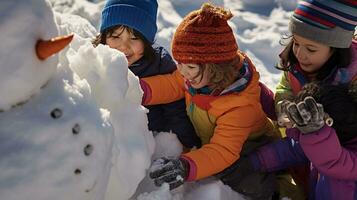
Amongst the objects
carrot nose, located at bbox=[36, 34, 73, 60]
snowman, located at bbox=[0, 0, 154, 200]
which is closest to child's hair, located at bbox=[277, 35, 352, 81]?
snowman, located at bbox=[0, 0, 154, 200]

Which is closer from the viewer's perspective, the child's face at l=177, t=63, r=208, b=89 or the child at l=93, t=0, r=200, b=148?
the child's face at l=177, t=63, r=208, b=89

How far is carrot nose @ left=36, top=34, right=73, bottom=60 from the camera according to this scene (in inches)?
33.3

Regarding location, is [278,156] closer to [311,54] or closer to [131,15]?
[311,54]

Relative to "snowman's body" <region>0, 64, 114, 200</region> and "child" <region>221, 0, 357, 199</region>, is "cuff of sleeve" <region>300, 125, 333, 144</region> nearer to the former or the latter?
"child" <region>221, 0, 357, 199</region>

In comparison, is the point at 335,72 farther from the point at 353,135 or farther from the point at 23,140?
the point at 23,140

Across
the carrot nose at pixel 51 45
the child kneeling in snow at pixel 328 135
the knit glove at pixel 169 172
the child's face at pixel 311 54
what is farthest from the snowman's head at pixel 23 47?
the child's face at pixel 311 54

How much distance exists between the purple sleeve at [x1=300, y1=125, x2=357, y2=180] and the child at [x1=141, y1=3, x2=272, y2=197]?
0.23 m

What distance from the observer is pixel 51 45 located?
2.80 feet

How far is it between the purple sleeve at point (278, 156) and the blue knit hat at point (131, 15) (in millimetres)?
577

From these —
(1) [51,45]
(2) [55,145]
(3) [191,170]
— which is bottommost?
(3) [191,170]

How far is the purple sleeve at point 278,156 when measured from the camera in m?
1.71

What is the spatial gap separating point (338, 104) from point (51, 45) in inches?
36.2

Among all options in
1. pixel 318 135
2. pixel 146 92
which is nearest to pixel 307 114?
pixel 318 135

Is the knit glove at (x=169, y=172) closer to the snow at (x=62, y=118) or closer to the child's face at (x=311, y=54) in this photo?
the snow at (x=62, y=118)
